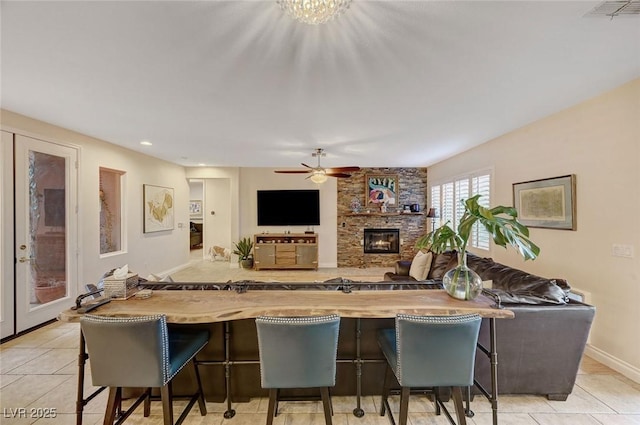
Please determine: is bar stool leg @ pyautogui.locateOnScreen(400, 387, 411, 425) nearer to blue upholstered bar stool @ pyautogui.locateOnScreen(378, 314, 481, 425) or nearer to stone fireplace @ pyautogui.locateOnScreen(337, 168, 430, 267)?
A: blue upholstered bar stool @ pyautogui.locateOnScreen(378, 314, 481, 425)

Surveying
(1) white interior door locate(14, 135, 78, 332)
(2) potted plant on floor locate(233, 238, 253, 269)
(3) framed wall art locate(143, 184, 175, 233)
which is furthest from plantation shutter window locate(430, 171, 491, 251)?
(3) framed wall art locate(143, 184, 175, 233)

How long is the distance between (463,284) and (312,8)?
6.25 feet

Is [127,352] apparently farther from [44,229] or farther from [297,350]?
[44,229]

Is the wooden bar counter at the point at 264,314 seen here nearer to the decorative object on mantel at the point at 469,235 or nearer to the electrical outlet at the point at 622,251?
the decorative object on mantel at the point at 469,235

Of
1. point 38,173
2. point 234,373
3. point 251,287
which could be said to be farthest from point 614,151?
point 38,173

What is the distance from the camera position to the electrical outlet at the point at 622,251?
8.25 feet

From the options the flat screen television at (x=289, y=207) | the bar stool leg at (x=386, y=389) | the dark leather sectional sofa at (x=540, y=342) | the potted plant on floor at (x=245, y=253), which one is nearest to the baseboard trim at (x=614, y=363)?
the dark leather sectional sofa at (x=540, y=342)

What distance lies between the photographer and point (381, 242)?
7344mm

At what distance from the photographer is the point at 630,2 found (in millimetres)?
1504

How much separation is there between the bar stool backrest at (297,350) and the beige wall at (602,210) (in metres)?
2.91

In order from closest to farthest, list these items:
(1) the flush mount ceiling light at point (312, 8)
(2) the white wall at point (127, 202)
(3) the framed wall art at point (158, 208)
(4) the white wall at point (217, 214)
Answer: (1) the flush mount ceiling light at point (312, 8), (2) the white wall at point (127, 202), (3) the framed wall art at point (158, 208), (4) the white wall at point (217, 214)

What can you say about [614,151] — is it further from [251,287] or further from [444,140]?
[251,287]

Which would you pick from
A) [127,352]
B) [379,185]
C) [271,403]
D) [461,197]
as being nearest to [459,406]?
[271,403]

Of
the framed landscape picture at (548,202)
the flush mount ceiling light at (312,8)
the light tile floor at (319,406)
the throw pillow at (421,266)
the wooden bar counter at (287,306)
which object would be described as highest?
the flush mount ceiling light at (312,8)
